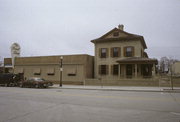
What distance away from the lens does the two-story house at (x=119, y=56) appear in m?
30.9

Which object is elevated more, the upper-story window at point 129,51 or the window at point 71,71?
the upper-story window at point 129,51

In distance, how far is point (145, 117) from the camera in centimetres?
749

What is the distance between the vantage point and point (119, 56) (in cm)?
3200

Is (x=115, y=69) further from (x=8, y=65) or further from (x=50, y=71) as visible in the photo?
(x=8, y=65)

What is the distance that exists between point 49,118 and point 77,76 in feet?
79.4

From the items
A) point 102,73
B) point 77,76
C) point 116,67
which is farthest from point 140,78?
point 77,76

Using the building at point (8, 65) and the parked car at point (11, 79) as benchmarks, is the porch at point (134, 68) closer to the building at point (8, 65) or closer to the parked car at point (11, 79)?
the parked car at point (11, 79)

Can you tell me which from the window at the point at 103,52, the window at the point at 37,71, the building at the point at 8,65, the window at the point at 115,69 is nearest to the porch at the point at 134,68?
the window at the point at 115,69

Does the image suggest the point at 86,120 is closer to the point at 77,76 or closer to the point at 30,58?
the point at 77,76

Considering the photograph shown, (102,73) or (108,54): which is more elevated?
(108,54)

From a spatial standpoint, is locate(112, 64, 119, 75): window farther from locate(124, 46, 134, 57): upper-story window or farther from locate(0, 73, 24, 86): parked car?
locate(0, 73, 24, 86): parked car

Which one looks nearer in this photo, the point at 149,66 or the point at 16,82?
the point at 16,82

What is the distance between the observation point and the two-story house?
101 ft

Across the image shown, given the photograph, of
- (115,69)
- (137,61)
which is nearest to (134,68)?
(137,61)
